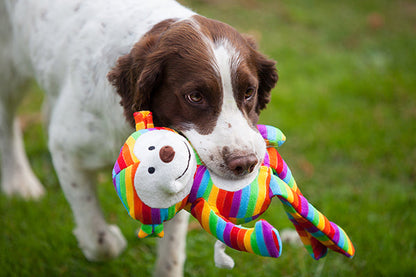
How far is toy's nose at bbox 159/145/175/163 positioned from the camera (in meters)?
1.62

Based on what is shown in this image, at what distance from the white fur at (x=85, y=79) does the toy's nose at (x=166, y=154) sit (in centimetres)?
→ 73

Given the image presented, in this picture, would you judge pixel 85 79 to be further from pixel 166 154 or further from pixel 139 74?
pixel 166 154

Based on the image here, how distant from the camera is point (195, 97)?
6.59 feet

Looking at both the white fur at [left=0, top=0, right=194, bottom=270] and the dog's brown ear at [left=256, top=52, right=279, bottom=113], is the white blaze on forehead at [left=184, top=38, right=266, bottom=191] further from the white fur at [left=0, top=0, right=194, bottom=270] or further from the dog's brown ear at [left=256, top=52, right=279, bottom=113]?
the white fur at [left=0, top=0, right=194, bottom=270]

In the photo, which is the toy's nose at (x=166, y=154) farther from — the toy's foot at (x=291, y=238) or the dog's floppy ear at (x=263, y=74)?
the toy's foot at (x=291, y=238)

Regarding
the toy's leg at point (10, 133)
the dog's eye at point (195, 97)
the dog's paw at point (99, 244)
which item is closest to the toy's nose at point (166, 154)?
the dog's eye at point (195, 97)

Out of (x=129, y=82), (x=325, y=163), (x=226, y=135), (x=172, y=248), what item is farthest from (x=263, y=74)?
(x=325, y=163)

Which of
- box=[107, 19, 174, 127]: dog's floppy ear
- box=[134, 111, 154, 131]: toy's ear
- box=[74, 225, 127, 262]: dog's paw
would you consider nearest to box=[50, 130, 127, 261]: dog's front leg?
box=[74, 225, 127, 262]: dog's paw

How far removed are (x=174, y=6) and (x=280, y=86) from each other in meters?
3.58

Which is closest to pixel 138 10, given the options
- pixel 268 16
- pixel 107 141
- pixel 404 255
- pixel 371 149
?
pixel 107 141

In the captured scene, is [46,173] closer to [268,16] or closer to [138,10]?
[138,10]

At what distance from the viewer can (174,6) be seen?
254 cm

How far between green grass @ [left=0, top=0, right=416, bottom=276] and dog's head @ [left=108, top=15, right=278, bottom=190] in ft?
4.75

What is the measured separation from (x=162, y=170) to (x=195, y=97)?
52cm
